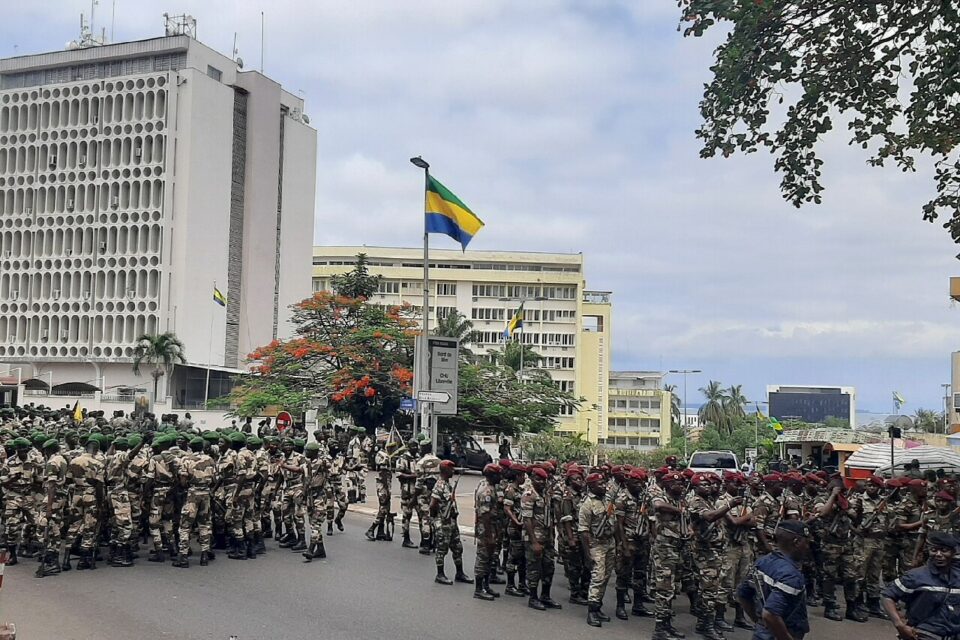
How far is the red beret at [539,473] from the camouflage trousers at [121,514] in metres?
5.47

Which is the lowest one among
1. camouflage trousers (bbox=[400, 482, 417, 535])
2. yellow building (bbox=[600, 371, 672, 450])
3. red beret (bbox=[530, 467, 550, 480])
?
yellow building (bbox=[600, 371, 672, 450])

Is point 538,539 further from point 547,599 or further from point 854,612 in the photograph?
point 854,612

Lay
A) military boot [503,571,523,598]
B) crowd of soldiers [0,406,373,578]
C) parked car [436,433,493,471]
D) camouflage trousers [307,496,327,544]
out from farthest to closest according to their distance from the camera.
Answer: parked car [436,433,493,471], camouflage trousers [307,496,327,544], crowd of soldiers [0,406,373,578], military boot [503,571,523,598]

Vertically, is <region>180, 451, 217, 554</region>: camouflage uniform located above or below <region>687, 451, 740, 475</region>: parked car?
above

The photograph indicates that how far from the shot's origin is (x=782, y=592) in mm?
5934

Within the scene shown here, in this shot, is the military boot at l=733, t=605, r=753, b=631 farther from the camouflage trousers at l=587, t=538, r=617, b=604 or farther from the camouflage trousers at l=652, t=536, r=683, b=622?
the camouflage trousers at l=587, t=538, r=617, b=604

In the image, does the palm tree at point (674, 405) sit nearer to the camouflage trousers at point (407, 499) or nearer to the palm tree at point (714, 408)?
the palm tree at point (714, 408)

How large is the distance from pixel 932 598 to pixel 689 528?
378 centimetres

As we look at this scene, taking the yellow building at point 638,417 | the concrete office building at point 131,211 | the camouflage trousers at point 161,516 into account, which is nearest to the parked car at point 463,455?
the camouflage trousers at point 161,516

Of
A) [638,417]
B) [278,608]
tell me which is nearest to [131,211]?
[278,608]

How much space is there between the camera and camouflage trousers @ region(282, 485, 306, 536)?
13.7m

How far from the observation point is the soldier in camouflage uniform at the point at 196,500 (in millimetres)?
12496

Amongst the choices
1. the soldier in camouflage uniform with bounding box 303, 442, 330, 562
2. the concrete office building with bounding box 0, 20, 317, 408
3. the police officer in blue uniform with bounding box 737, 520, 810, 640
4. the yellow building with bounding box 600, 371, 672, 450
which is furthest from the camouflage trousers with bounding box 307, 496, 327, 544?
the yellow building with bounding box 600, 371, 672, 450

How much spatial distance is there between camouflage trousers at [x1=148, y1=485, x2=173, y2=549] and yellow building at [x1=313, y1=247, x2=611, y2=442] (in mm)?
79637
